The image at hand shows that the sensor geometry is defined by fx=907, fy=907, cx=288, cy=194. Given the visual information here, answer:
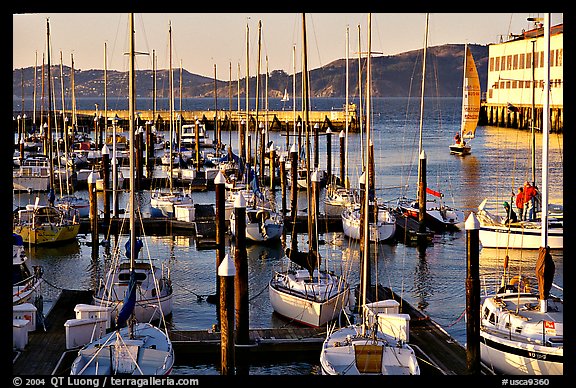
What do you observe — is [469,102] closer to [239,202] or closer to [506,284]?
[506,284]

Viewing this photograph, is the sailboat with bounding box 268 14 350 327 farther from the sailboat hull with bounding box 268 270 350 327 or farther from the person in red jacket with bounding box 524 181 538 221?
the person in red jacket with bounding box 524 181 538 221

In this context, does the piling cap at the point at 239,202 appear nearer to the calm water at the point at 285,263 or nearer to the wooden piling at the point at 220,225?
the wooden piling at the point at 220,225

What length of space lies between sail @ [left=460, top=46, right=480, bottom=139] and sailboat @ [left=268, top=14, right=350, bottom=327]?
53.9 m

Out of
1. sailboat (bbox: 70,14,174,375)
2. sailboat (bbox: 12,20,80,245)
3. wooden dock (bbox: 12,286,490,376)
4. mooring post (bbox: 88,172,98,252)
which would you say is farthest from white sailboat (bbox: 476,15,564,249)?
sailboat (bbox: 70,14,174,375)

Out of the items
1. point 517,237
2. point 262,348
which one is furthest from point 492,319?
point 517,237

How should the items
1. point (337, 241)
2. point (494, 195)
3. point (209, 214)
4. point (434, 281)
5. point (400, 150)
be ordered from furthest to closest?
point (400, 150), point (494, 195), point (209, 214), point (337, 241), point (434, 281)

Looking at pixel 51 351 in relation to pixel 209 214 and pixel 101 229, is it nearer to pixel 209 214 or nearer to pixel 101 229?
pixel 101 229

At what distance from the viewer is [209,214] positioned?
34.5 metres

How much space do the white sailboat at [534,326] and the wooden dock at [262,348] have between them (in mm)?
579

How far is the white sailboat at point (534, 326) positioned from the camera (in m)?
14.3

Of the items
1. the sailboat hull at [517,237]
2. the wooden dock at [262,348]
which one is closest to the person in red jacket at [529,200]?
the sailboat hull at [517,237]

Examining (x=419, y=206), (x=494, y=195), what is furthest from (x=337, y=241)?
(x=494, y=195)
